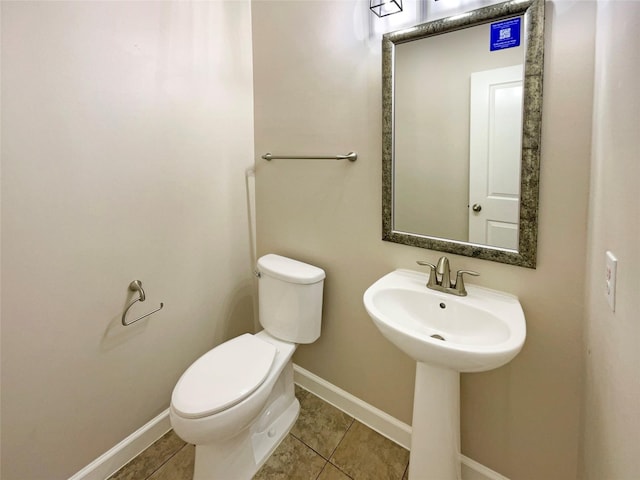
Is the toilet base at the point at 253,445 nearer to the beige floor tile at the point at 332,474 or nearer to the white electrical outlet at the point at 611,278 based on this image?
the beige floor tile at the point at 332,474

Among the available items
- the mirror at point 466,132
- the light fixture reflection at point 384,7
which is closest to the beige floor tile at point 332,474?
the mirror at point 466,132

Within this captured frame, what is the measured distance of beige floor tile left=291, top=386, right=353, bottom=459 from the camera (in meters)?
1.56

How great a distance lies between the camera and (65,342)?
4.06 ft

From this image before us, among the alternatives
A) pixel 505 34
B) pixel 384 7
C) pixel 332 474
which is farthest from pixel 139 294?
pixel 505 34

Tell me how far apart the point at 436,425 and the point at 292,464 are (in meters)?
0.71

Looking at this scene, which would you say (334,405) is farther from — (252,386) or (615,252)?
(615,252)

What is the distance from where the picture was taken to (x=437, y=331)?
1231 millimetres

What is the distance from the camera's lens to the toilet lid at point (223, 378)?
1154mm

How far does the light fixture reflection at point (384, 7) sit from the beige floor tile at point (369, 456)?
191 centimetres

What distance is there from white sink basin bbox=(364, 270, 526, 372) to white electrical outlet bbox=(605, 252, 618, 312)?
0.25 meters

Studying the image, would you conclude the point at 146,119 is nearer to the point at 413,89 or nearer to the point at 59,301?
the point at 59,301

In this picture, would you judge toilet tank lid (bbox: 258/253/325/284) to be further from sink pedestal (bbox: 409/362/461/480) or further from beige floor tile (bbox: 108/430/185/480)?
beige floor tile (bbox: 108/430/185/480)

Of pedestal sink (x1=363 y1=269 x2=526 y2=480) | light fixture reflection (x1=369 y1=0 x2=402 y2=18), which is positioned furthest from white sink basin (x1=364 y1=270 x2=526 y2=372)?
light fixture reflection (x1=369 y1=0 x2=402 y2=18)

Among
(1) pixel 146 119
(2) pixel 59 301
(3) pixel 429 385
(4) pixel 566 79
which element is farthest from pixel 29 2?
(3) pixel 429 385
